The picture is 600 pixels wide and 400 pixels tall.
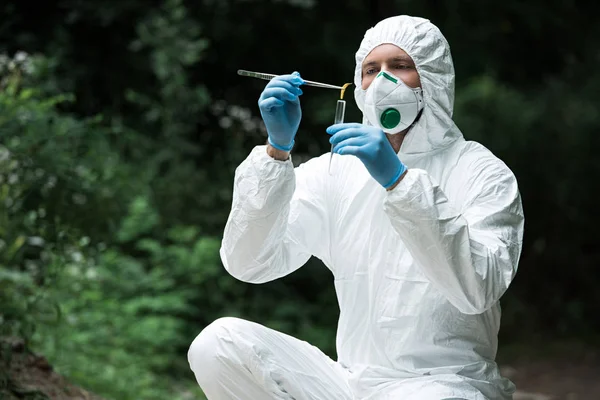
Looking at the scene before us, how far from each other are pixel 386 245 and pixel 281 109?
0.44 metres

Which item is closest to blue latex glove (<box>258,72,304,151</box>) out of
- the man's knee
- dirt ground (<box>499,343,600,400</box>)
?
the man's knee

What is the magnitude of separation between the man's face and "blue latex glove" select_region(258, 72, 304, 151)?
226 millimetres

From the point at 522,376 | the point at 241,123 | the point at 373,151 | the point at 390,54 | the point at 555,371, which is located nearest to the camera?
the point at 373,151

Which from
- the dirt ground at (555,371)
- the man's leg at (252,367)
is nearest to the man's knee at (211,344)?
the man's leg at (252,367)

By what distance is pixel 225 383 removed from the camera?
2580 millimetres

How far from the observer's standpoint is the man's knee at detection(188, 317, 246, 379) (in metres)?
2.56

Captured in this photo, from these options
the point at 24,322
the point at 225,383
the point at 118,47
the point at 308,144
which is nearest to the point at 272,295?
the point at 308,144

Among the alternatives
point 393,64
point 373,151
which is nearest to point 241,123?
point 393,64

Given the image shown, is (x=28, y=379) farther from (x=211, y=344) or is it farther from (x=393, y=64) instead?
(x=393, y=64)

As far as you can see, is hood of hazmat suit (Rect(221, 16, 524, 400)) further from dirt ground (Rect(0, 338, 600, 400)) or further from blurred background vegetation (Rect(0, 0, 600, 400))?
blurred background vegetation (Rect(0, 0, 600, 400))

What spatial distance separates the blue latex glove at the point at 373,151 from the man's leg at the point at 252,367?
1.81 feet

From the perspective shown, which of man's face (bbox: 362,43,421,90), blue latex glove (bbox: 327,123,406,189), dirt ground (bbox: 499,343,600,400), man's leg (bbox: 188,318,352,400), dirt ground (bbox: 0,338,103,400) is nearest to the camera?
blue latex glove (bbox: 327,123,406,189)

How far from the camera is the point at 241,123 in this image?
23.1ft

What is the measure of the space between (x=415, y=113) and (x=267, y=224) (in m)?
0.48
